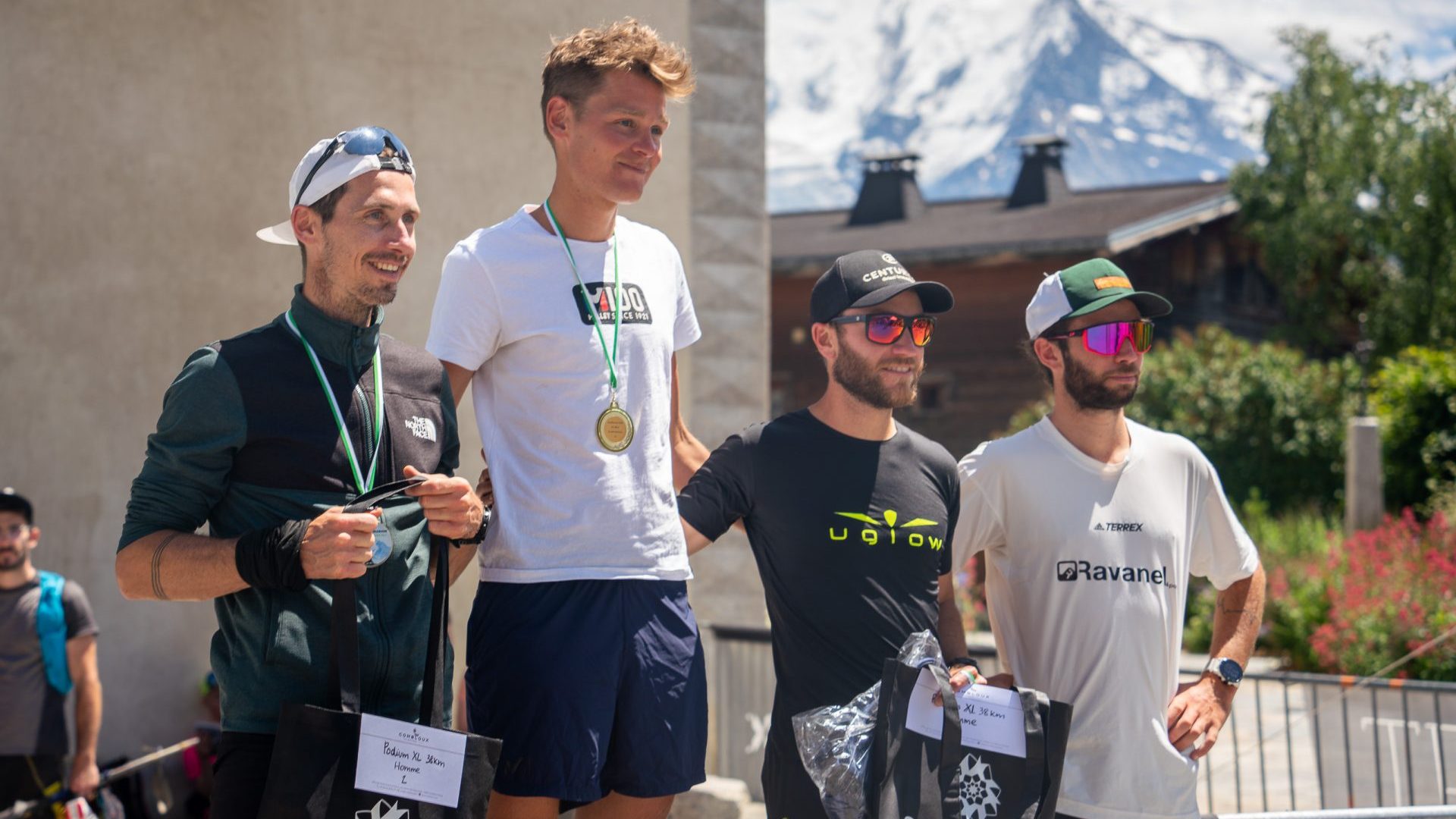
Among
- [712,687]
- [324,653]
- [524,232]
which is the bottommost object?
[712,687]

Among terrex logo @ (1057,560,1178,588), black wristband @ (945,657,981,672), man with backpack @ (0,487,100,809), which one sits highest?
terrex logo @ (1057,560,1178,588)

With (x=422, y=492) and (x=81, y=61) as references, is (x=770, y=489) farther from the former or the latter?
(x=81, y=61)

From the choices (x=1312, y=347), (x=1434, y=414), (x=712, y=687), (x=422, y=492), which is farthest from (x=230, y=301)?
(x=1312, y=347)

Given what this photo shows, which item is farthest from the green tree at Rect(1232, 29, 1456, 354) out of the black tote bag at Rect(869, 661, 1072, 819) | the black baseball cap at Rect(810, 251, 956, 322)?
the black tote bag at Rect(869, 661, 1072, 819)

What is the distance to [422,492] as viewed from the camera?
2609mm

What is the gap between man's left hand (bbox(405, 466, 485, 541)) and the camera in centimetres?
261

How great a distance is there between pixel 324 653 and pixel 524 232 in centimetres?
103

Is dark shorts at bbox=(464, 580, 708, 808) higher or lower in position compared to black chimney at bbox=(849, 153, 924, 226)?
lower

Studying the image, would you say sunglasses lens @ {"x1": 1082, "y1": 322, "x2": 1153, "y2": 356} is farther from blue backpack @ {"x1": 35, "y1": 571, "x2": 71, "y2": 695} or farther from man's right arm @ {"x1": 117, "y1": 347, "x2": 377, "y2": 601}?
blue backpack @ {"x1": 35, "y1": 571, "x2": 71, "y2": 695}

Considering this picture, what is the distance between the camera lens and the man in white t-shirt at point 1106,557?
11.2 ft

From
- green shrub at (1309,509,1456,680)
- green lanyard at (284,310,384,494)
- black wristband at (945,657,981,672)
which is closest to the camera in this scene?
green lanyard at (284,310,384,494)

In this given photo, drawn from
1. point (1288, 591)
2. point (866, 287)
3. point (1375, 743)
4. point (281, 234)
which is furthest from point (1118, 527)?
point (1288, 591)

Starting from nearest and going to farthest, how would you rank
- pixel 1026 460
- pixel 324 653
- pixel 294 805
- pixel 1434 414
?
pixel 294 805, pixel 324 653, pixel 1026 460, pixel 1434 414

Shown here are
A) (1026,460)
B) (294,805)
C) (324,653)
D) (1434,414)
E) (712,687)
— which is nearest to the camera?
(294,805)
